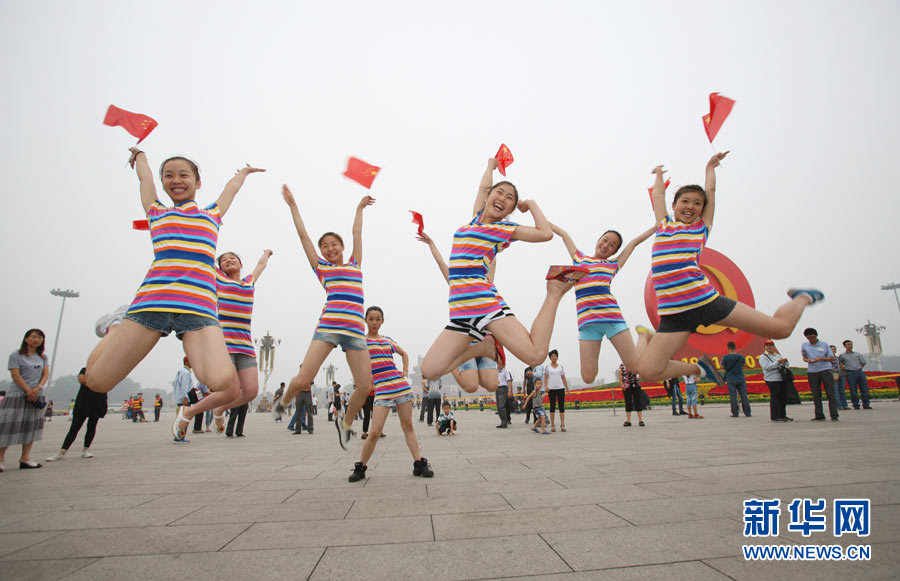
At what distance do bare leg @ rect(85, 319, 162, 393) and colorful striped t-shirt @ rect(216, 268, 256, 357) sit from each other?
1.99m

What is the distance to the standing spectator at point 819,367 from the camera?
10.8m

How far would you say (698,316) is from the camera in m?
4.68

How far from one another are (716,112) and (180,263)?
5268mm

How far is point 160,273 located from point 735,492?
17.0 ft

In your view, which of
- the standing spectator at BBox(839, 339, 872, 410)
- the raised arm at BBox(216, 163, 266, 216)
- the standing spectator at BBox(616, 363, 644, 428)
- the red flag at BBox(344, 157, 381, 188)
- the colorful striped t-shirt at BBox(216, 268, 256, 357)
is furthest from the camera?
the standing spectator at BBox(839, 339, 872, 410)

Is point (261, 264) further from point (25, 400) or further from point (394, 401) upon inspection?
point (25, 400)

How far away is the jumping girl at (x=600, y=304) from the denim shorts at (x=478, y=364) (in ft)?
4.09

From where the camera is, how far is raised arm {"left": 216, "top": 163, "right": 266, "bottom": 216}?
430 cm

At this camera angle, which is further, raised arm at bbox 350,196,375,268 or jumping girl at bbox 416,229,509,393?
raised arm at bbox 350,196,375,268

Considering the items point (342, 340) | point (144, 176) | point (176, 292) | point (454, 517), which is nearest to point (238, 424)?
point (342, 340)

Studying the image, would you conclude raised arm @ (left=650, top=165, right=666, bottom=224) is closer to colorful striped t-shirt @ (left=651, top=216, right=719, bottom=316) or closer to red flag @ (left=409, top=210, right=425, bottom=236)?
colorful striped t-shirt @ (left=651, top=216, right=719, bottom=316)

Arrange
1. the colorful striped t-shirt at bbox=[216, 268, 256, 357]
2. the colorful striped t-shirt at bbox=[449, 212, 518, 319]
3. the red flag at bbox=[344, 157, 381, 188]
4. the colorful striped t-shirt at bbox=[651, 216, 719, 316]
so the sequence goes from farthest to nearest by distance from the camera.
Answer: the red flag at bbox=[344, 157, 381, 188] → the colorful striped t-shirt at bbox=[216, 268, 256, 357] → the colorful striped t-shirt at bbox=[449, 212, 518, 319] → the colorful striped t-shirt at bbox=[651, 216, 719, 316]

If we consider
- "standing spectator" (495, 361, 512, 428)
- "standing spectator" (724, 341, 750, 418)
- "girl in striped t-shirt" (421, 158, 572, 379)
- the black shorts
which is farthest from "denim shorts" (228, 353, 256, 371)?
"standing spectator" (724, 341, 750, 418)

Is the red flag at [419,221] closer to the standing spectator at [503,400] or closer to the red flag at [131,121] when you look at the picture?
the red flag at [131,121]
